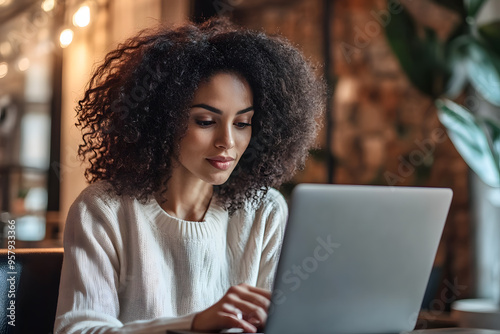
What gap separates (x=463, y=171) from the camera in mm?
3111

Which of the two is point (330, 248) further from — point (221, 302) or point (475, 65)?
point (475, 65)

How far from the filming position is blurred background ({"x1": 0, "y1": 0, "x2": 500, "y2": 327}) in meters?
2.78

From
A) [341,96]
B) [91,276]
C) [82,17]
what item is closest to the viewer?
[91,276]

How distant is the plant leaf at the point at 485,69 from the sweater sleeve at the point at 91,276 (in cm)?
159

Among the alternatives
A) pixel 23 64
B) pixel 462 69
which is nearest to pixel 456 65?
pixel 462 69

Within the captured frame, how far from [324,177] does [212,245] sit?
251 centimetres

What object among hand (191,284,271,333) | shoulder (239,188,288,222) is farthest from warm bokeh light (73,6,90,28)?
hand (191,284,271,333)

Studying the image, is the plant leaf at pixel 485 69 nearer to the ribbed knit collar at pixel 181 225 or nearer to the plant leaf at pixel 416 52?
the plant leaf at pixel 416 52

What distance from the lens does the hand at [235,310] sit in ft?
3.23

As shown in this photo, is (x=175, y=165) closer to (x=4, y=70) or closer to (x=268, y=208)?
(x=268, y=208)

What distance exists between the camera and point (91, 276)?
1135 millimetres

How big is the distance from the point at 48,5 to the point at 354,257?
422 cm

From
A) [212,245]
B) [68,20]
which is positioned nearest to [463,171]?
[212,245]

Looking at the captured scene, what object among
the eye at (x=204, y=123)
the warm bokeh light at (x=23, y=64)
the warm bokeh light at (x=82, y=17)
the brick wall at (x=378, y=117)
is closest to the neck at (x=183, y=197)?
the eye at (x=204, y=123)
